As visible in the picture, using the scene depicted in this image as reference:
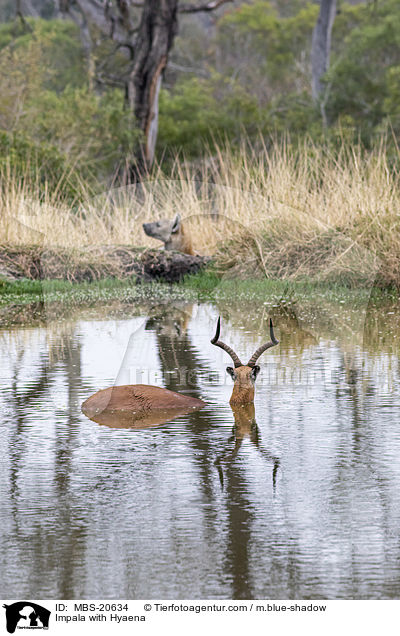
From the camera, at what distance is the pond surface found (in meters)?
4.43

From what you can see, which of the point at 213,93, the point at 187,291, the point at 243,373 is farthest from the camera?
the point at 213,93

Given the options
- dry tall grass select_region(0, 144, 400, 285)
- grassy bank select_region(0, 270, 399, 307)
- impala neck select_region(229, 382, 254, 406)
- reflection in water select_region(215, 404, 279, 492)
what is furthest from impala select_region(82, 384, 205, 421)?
dry tall grass select_region(0, 144, 400, 285)

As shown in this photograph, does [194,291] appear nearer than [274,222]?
Yes

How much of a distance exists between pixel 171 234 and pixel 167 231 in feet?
0.35

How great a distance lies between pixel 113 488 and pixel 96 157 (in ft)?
71.3

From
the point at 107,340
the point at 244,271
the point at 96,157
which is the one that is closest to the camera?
the point at 107,340

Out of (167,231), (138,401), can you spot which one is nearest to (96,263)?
(167,231)

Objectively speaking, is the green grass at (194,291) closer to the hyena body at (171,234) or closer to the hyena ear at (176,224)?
the hyena body at (171,234)

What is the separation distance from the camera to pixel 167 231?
1537 cm

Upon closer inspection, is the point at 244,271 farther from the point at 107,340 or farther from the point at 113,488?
the point at 113,488

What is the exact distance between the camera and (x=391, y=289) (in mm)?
14523

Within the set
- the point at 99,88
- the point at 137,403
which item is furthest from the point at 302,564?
the point at 99,88
